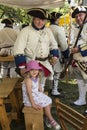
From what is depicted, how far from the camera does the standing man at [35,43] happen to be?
193 inches

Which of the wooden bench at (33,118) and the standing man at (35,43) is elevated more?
the standing man at (35,43)

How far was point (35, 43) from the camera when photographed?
4.99 metres

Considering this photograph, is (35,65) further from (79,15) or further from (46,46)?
(79,15)

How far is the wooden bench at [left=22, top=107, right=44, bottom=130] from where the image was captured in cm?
457

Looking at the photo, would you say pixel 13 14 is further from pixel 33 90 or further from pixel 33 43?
pixel 33 90

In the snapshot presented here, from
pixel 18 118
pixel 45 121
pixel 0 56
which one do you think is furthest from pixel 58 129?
pixel 0 56

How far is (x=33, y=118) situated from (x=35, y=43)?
112 cm

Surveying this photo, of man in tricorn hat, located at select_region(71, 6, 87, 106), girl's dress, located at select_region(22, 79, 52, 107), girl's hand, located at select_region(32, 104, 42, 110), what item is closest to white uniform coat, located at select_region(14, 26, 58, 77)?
girl's dress, located at select_region(22, 79, 52, 107)

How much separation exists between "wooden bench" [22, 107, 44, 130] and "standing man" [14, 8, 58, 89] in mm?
594

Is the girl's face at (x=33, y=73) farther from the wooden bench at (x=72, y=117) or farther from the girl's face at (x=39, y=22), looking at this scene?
the wooden bench at (x=72, y=117)

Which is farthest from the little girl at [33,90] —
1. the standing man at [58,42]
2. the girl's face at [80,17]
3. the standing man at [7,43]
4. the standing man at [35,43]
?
the standing man at [7,43]

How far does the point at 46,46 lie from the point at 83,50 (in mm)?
749

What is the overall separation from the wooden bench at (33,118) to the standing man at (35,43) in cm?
59

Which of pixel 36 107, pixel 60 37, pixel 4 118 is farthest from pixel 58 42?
pixel 4 118
